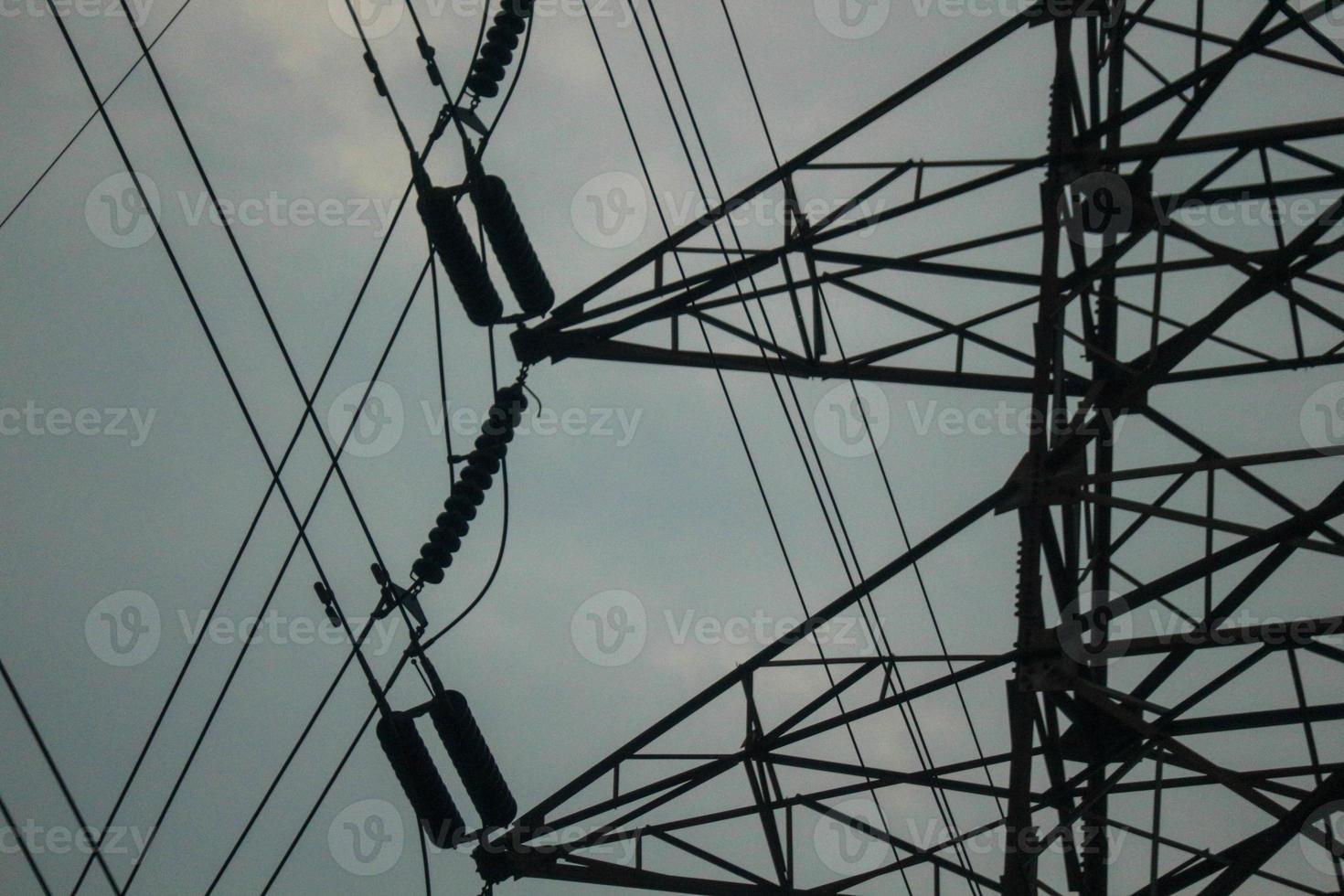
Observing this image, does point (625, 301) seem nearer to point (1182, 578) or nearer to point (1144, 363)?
point (1144, 363)

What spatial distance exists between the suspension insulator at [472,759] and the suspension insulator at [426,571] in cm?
68

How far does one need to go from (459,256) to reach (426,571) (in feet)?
6.18

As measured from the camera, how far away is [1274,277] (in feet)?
23.4

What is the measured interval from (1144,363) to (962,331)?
1.62m

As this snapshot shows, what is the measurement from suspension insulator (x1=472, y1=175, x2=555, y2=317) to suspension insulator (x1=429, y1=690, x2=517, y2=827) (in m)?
2.47

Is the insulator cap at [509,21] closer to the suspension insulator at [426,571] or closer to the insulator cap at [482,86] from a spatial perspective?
the insulator cap at [482,86]

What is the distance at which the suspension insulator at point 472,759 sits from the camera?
330 inches

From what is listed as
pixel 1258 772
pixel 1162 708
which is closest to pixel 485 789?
pixel 1162 708

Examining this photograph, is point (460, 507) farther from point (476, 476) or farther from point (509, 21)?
point (509, 21)

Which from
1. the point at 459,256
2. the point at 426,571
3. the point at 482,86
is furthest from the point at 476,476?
the point at 482,86

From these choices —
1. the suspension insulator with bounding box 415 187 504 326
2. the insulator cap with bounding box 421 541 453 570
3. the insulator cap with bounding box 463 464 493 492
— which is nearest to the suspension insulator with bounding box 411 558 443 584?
the insulator cap with bounding box 421 541 453 570

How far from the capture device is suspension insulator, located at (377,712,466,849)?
834cm

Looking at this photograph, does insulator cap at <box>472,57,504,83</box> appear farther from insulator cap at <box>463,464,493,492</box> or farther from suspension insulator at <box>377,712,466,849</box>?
suspension insulator at <box>377,712,466,849</box>

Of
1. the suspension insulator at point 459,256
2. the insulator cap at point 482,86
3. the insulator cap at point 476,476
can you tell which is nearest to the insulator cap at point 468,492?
the insulator cap at point 476,476
